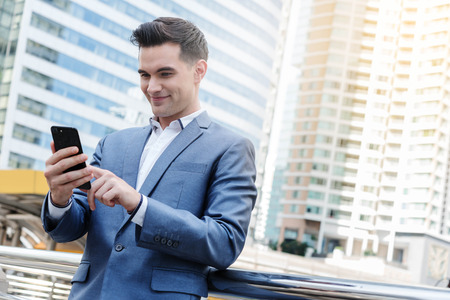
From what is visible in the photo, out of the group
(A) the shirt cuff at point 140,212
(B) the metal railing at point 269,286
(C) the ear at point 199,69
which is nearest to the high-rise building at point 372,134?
(B) the metal railing at point 269,286

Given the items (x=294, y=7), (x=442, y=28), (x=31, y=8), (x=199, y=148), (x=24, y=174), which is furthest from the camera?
(x=294, y=7)

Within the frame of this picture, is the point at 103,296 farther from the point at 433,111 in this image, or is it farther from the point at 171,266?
the point at 433,111

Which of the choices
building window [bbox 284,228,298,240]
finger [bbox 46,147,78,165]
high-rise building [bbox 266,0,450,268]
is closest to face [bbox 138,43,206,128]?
finger [bbox 46,147,78,165]

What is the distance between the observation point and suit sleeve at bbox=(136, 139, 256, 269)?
1.10 metres

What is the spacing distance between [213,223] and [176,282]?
147mm

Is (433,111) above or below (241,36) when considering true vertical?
below

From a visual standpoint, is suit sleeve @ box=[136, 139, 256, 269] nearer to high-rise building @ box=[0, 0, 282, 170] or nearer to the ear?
the ear

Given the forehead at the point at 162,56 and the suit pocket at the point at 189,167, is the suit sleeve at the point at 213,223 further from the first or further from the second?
the forehead at the point at 162,56

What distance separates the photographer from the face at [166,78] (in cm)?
128

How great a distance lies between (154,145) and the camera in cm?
132

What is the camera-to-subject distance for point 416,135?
6400cm

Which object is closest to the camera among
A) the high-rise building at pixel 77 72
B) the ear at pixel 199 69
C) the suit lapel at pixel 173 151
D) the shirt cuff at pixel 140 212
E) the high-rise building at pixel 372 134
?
the shirt cuff at pixel 140 212

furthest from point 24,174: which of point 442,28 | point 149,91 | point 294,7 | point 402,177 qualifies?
point 294,7

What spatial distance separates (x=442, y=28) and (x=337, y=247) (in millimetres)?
27115
